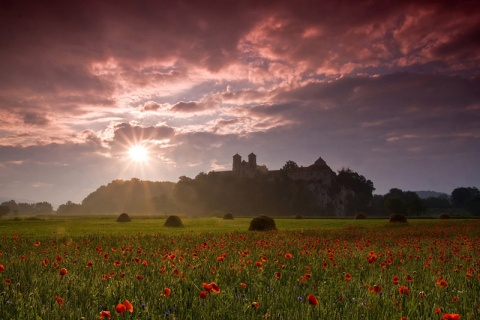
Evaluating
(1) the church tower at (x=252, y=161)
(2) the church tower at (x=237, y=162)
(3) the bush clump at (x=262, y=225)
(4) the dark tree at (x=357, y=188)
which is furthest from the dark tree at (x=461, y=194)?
(3) the bush clump at (x=262, y=225)

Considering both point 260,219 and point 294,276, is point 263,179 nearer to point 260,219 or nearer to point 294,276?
point 260,219

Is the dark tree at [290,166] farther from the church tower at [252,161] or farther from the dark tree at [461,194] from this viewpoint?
the dark tree at [461,194]

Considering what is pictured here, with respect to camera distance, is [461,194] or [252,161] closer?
[252,161]

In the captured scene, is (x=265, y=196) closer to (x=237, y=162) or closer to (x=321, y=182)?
(x=321, y=182)

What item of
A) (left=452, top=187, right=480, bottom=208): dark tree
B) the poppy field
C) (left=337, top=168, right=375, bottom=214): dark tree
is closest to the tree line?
(left=337, top=168, right=375, bottom=214): dark tree

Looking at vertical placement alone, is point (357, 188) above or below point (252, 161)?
below

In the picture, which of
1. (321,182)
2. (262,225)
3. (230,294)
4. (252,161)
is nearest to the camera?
(230,294)

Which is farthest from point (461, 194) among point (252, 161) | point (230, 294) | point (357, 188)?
point (230, 294)

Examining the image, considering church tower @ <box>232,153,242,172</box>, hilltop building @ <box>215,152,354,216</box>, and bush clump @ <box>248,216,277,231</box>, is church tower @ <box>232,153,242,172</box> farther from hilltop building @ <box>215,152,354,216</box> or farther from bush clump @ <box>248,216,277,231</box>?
bush clump @ <box>248,216,277,231</box>

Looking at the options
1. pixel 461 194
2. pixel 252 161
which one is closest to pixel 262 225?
pixel 252 161

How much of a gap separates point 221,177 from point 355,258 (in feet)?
441

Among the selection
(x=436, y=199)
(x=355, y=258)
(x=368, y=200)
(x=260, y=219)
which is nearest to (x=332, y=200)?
(x=368, y=200)

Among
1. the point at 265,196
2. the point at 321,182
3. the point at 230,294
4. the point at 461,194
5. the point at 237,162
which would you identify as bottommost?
the point at 230,294

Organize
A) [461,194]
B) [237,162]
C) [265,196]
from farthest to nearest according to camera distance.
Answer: [461,194], [237,162], [265,196]
